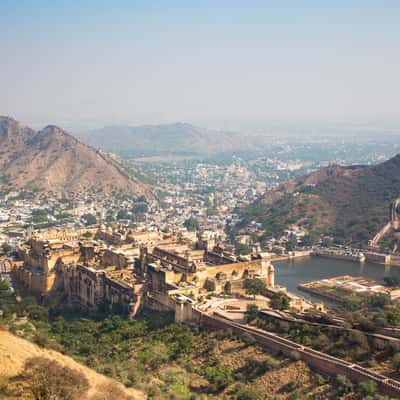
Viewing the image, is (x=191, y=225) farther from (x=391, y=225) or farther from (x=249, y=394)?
(x=249, y=394)

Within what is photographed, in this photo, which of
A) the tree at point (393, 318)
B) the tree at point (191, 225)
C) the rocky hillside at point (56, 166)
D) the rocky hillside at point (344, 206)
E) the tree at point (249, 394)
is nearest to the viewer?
the tree at point (249, 394)

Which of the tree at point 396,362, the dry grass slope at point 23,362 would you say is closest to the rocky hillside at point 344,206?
the tree at point 396,362

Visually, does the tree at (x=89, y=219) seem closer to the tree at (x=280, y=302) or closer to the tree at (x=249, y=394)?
the tree at (x=280, y=302)

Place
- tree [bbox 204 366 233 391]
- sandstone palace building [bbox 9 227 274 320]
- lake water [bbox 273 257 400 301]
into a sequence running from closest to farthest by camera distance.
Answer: tree [bbox 204 366 233 391] → sandstone palace building [bbox 9 227 274 320] → lake water [bbox 273 257 400 301]

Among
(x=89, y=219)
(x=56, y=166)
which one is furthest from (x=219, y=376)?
(x=56, y=166)

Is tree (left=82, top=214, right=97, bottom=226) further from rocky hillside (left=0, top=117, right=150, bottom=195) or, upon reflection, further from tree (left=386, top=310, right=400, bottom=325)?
tree (left=386, top=310, right=400, bottom=325)

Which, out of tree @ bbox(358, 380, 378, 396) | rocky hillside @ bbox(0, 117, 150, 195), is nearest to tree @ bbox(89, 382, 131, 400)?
tree @ bbox(358, 380, 378, 396)
